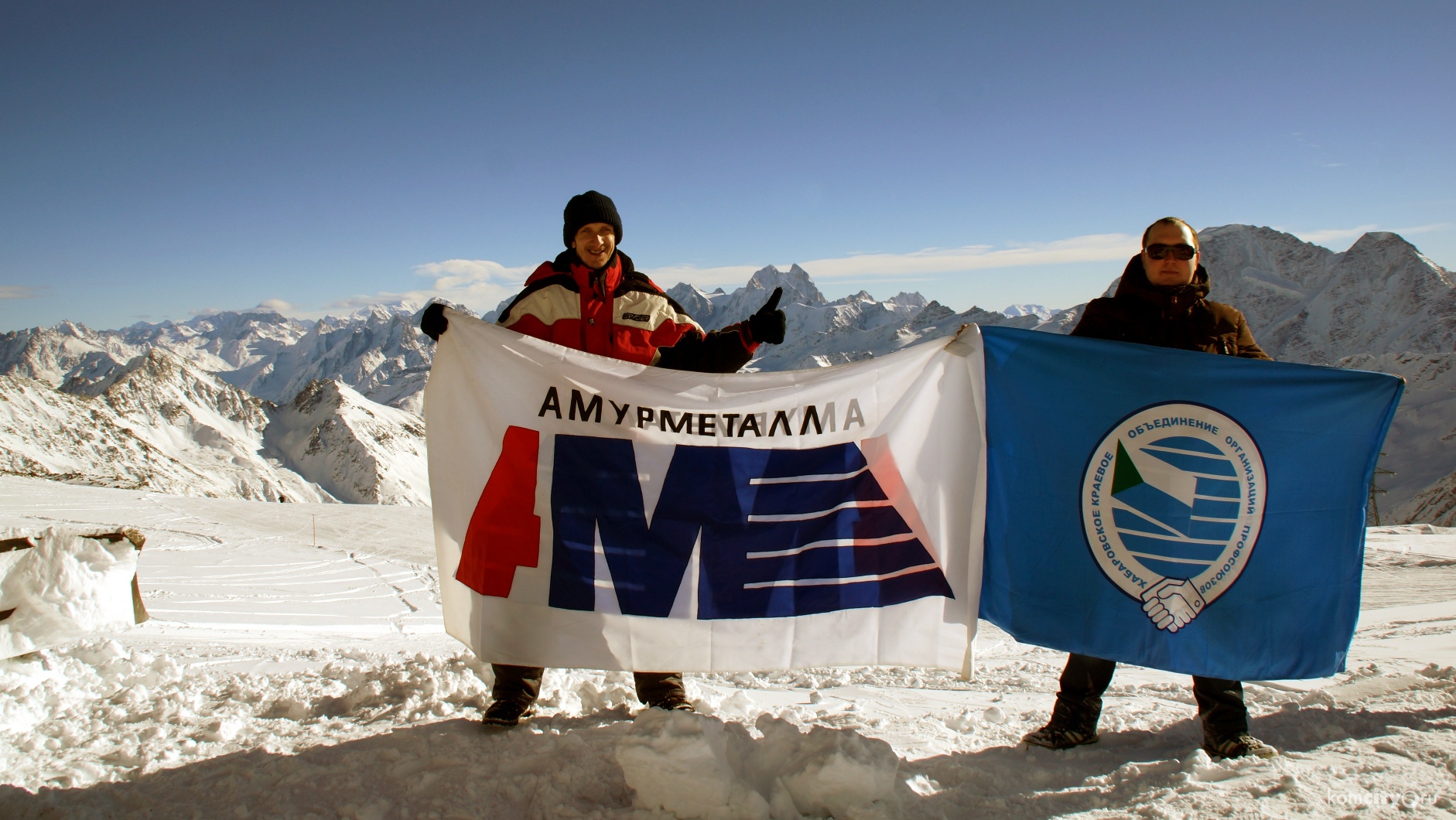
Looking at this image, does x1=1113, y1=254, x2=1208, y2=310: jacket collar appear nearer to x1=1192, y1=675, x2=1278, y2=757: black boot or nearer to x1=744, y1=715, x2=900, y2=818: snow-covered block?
x1=1192, y1=675, x2=1278, y2=757: black boot

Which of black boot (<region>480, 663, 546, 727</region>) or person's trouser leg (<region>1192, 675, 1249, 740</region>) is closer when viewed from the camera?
person's trouser leg (<region>1192, 675, 1249, 740</region>)

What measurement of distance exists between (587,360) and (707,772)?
1689mm

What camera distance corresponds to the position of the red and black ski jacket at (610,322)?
10.8 feet

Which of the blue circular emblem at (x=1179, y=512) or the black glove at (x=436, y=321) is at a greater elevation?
the black glove at (x=436, y=321)

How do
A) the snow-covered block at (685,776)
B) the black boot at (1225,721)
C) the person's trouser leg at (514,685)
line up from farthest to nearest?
the person's trouser leg at (514,685) → the black boot at (1225,721) → the snow-covered block at (685,776)

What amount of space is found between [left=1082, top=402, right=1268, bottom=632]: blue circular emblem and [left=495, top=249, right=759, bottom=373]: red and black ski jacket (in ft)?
5.60

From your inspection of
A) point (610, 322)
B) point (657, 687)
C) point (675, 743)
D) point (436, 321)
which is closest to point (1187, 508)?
point (675, 743)

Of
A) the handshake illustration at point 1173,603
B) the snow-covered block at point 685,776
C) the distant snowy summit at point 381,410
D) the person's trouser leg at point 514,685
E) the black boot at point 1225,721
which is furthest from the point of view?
the distant snowy summit at point 381,410

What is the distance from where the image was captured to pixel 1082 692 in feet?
10.2

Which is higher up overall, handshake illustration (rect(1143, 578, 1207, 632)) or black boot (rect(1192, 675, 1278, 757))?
handshake illustration (rect(1143, 578, 1207, 632))

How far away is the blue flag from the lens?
302 cm

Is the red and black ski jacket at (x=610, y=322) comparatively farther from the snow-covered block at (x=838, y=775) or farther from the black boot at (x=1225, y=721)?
the black boot at (x=1225, y=721)

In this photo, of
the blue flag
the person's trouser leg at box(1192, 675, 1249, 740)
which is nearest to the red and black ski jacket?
the blue flag

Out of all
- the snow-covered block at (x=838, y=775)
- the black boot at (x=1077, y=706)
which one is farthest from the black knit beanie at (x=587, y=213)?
the black boot at (x=1077, y=706)
